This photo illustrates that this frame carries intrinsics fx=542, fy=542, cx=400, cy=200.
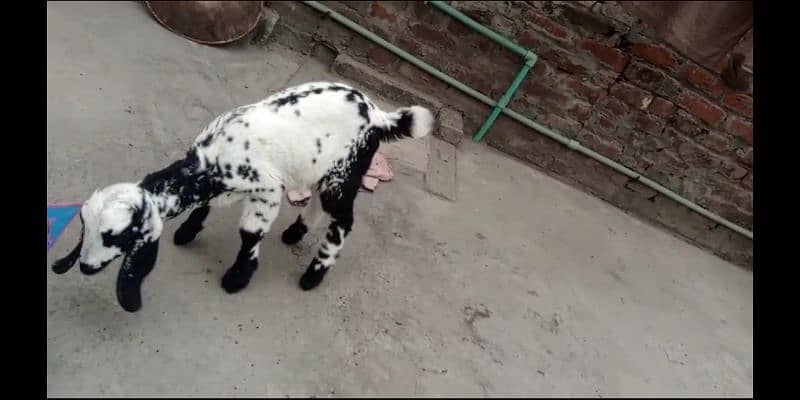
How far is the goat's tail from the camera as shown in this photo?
7.87ft

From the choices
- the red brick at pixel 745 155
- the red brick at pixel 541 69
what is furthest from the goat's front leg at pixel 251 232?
the red brick at pixel 745 155

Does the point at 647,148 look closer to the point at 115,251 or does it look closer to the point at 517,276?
the point at 517,276

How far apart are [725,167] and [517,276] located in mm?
2045

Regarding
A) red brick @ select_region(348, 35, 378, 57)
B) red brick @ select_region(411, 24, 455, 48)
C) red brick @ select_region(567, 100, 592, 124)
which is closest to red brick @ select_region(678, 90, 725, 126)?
red brick @ select_region(567, 100, 592, 124)

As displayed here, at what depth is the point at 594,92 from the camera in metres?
3.87

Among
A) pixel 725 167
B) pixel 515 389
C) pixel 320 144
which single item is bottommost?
pixel 515 389

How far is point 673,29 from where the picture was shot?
3.15 meters

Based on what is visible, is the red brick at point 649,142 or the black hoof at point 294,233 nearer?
the black hoof at point 294,233

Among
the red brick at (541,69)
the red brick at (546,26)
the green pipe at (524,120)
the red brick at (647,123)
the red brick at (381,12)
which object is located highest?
the red brick at (546,26)

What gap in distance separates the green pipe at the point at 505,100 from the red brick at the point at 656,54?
2.24ft

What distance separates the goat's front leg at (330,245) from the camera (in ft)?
7.81

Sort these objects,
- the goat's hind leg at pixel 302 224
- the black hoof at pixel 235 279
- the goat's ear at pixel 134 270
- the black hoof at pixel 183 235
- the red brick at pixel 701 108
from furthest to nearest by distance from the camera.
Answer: the red brick at pixel 701 108
the goat's hind leg at pixel 302 224
the black hoof at pixel 183 235
the black hoof at pixel 235 279
the goat's ear at pixel 134 270

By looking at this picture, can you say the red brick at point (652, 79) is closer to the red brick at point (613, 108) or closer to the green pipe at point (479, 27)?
the red brick at point (613, 108)
